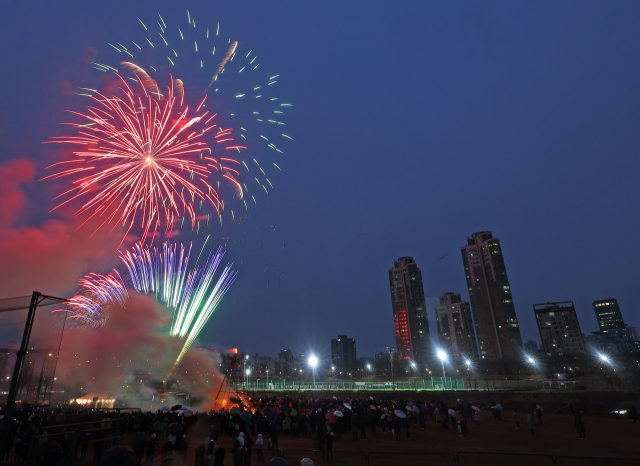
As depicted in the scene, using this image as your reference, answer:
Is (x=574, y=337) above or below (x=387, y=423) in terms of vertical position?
above

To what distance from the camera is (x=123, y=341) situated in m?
45.5

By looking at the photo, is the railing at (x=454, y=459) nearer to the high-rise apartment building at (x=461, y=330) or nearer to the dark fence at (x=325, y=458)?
the dark fence at (x=325, y=458)

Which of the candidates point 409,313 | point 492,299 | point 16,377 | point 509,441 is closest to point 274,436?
point 16,377

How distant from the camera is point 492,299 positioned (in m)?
118

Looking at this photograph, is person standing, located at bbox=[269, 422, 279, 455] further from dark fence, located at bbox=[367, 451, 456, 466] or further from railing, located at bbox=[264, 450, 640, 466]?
dark fence, located at bbox=[367, 451, 456, 466]

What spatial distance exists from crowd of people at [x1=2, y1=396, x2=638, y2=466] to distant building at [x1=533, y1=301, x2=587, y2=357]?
126 meters

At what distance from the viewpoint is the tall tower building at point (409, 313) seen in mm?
132625

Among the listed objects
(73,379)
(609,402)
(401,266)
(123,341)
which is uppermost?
(401,266)

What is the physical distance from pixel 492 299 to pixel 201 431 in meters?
119

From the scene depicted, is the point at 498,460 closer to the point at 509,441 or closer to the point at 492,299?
the point at 509,441

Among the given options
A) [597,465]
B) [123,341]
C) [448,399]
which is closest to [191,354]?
[123,341]

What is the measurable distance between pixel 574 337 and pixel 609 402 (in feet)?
384

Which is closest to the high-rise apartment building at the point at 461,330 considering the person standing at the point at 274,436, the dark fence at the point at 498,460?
the person standing at the point at 274,436

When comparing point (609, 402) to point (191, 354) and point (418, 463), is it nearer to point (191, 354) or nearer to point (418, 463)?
point (418, 463)
